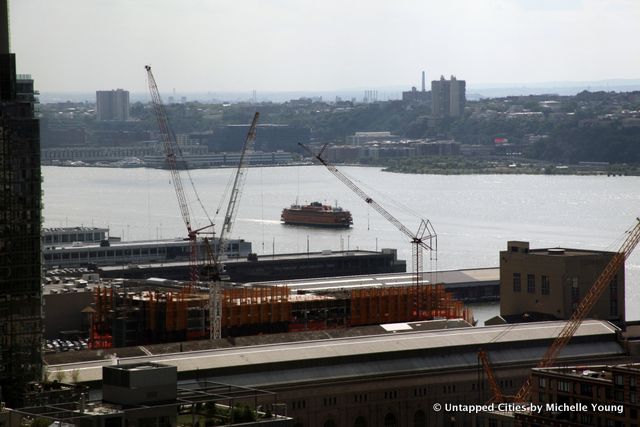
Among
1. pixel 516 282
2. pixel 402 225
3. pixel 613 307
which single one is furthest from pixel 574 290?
pixel 402 225

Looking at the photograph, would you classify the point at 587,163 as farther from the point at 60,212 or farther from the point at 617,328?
the point at 617,328

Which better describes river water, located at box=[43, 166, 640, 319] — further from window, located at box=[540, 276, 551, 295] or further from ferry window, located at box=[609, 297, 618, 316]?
window, located at box=[540, 276, 551, 295]

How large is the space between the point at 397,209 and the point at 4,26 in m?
35.0

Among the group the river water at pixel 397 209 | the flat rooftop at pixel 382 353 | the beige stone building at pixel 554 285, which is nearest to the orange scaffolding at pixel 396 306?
the beige stone building at pixel 554 285

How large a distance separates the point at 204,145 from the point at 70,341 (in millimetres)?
68886

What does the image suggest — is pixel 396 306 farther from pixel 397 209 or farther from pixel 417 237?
pixel 397 209

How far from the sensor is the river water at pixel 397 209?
3938 centimetres

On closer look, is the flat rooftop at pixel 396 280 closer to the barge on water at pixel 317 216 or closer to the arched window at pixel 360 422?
the arched window at pixel 360 422

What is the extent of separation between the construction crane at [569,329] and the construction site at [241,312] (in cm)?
184

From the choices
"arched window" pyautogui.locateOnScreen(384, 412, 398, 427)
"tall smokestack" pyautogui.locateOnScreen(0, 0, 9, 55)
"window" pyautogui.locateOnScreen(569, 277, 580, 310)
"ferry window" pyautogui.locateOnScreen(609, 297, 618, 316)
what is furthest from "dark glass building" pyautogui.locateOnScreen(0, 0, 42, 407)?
"ferry window" pyautogui.locateOnScreen(609, 297, 618, 316)

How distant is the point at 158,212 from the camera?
50062 mm

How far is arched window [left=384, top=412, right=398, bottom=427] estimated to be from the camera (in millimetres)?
16875

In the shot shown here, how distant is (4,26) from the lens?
14.4m

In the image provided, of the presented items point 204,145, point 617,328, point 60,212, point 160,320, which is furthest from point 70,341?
point 204,145
